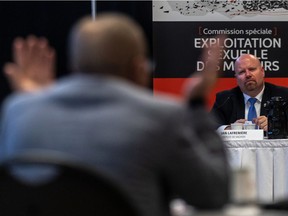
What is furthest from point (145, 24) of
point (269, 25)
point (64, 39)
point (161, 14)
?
point (269, 25)

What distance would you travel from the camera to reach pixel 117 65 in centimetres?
148

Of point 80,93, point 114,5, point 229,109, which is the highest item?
point 114,5

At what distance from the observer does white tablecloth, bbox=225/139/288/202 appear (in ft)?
15.3

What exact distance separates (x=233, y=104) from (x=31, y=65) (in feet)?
15.0

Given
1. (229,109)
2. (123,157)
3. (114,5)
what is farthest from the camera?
(114,5)

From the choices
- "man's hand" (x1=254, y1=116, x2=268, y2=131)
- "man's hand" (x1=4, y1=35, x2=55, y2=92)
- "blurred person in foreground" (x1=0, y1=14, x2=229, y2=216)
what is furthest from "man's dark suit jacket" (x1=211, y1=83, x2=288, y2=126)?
"blurred person in foreground" (x1=0, y1=14, x2=229, y2=216)

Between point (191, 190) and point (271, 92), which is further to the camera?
point (271, 92)

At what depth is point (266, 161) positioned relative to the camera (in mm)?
4688

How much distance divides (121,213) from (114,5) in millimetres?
5938

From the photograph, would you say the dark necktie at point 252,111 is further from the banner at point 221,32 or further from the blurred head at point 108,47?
the blurred head at point 108,47

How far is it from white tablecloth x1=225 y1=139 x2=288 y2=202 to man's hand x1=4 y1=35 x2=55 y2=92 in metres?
3.10

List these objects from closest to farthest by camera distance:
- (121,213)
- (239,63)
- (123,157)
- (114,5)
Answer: (121,213)
(123,157)
(239,63)
(114,5)

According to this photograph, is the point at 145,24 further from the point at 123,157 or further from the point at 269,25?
the point at 123,157

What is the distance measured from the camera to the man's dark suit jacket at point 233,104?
19.6 ft
